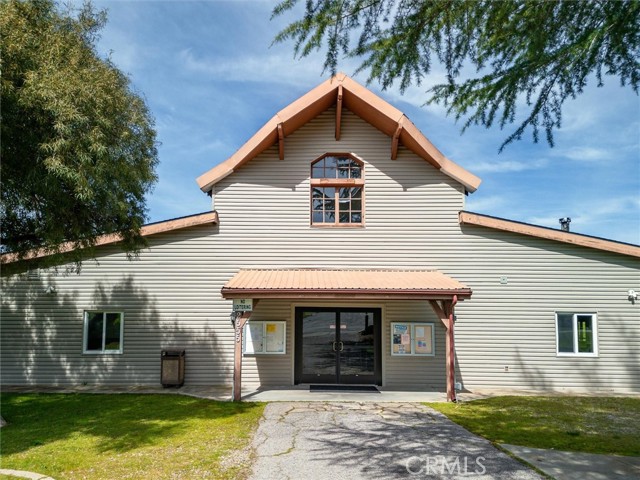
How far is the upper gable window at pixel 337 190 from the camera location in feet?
41.2

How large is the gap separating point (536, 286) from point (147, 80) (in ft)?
37.1

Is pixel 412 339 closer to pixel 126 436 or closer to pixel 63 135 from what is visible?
pixel 126 436

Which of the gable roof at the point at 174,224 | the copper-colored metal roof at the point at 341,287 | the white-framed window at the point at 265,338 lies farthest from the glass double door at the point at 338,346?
the gable roof at the point at 174,224

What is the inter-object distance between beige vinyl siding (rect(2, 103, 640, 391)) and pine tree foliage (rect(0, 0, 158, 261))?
112 inches

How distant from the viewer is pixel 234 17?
26.0 ft

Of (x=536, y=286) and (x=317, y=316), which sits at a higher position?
(x=536, y=286)

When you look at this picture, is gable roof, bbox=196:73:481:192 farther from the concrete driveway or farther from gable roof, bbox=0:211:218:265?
the concrete driveway

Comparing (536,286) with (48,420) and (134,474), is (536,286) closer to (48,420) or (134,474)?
(134,474)

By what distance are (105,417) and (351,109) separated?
9.80 metres

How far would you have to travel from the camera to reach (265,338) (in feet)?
38.9

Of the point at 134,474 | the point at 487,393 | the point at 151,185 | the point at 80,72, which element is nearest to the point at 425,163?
the point at 487,393

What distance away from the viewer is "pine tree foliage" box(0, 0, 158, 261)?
7.03 meters

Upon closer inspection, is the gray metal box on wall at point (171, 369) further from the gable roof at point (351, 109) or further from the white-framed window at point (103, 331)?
the gable roof at point (351, 109)

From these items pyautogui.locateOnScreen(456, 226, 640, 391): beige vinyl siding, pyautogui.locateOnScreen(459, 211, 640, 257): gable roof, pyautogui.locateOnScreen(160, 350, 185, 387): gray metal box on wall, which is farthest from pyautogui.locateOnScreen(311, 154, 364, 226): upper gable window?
pyautogui.locateOnScreen(160, 350, 185, 387): gray metal box on wall
